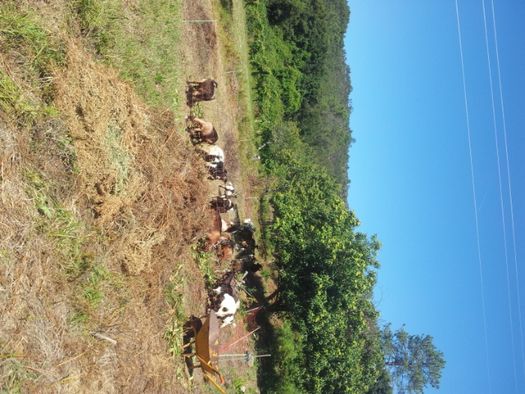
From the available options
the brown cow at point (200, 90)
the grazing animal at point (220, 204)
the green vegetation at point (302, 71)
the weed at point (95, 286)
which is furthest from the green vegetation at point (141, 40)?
the green vegetation at point (302, 71)

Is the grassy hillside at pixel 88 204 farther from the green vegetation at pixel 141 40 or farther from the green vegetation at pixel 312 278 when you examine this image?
the green vegetation at pixel 312 278

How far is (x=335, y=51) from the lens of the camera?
3316 centimetres

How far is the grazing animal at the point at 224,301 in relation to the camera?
11.0 meters

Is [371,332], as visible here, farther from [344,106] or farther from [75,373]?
[344,106]

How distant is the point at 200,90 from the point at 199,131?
951mm

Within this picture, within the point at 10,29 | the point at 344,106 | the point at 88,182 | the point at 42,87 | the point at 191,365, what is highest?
the point at 344,106

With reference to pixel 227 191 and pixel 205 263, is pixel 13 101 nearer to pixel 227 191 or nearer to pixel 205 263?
pixel 205 263

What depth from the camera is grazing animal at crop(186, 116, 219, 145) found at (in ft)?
38.2

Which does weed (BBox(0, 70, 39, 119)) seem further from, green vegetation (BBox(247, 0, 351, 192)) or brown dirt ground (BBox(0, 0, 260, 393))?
green vegetation (BBox(247, 0, 351, 192))

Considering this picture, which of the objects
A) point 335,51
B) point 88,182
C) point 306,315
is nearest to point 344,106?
point 335,51

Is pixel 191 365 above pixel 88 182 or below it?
below

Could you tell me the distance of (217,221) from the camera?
11.2m

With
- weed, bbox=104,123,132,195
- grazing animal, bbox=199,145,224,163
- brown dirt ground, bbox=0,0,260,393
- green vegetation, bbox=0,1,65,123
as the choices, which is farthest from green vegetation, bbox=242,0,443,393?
green vegetation, bbox=0,1,65,123

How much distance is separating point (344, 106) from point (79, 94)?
30.0m
